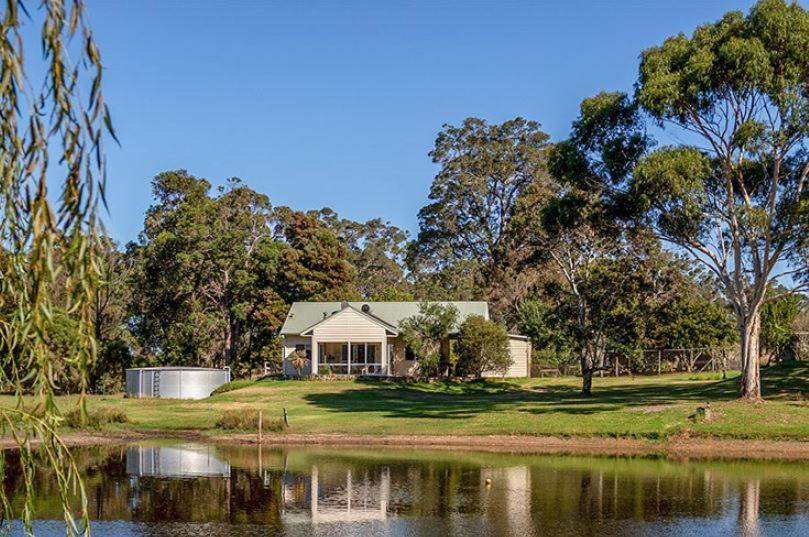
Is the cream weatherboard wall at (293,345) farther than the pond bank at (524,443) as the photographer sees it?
Yes

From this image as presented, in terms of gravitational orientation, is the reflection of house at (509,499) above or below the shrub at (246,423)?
below

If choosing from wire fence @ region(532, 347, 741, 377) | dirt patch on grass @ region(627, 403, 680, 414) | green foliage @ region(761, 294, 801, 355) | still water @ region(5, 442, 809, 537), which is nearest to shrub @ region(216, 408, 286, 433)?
still water @ region(5, 442, 809, 537)

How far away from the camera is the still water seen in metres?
21.4

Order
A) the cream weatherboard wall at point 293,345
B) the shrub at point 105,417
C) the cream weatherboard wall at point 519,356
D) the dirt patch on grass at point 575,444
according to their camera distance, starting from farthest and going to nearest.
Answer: the cream weatherboard wall at point 293,345 < the cream weatherboard wall at point 519,356 < the shrub at point 105,417 < the dirt patch on grass at point 575,444

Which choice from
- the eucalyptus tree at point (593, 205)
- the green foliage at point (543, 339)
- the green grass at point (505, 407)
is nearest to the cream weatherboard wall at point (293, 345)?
the green grass at point (505, 407)

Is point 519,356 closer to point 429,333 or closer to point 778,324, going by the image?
point 429,333

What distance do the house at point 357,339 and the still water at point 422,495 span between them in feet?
89.9

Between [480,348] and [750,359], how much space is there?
21.2m

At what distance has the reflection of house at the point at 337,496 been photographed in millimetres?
22812

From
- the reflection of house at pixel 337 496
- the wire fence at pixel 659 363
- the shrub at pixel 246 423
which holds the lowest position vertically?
the reflection of house at pixel 337 496

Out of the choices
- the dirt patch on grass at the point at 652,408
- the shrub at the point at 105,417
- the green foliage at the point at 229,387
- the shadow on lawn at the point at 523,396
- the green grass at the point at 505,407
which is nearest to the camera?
the green grass at the point at 505,407

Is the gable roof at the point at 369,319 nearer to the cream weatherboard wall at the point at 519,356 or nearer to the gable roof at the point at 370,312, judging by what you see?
the gable roof at the point at 370,312

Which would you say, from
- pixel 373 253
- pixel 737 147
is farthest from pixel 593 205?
pixel 373 253

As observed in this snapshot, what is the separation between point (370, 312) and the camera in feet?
218
